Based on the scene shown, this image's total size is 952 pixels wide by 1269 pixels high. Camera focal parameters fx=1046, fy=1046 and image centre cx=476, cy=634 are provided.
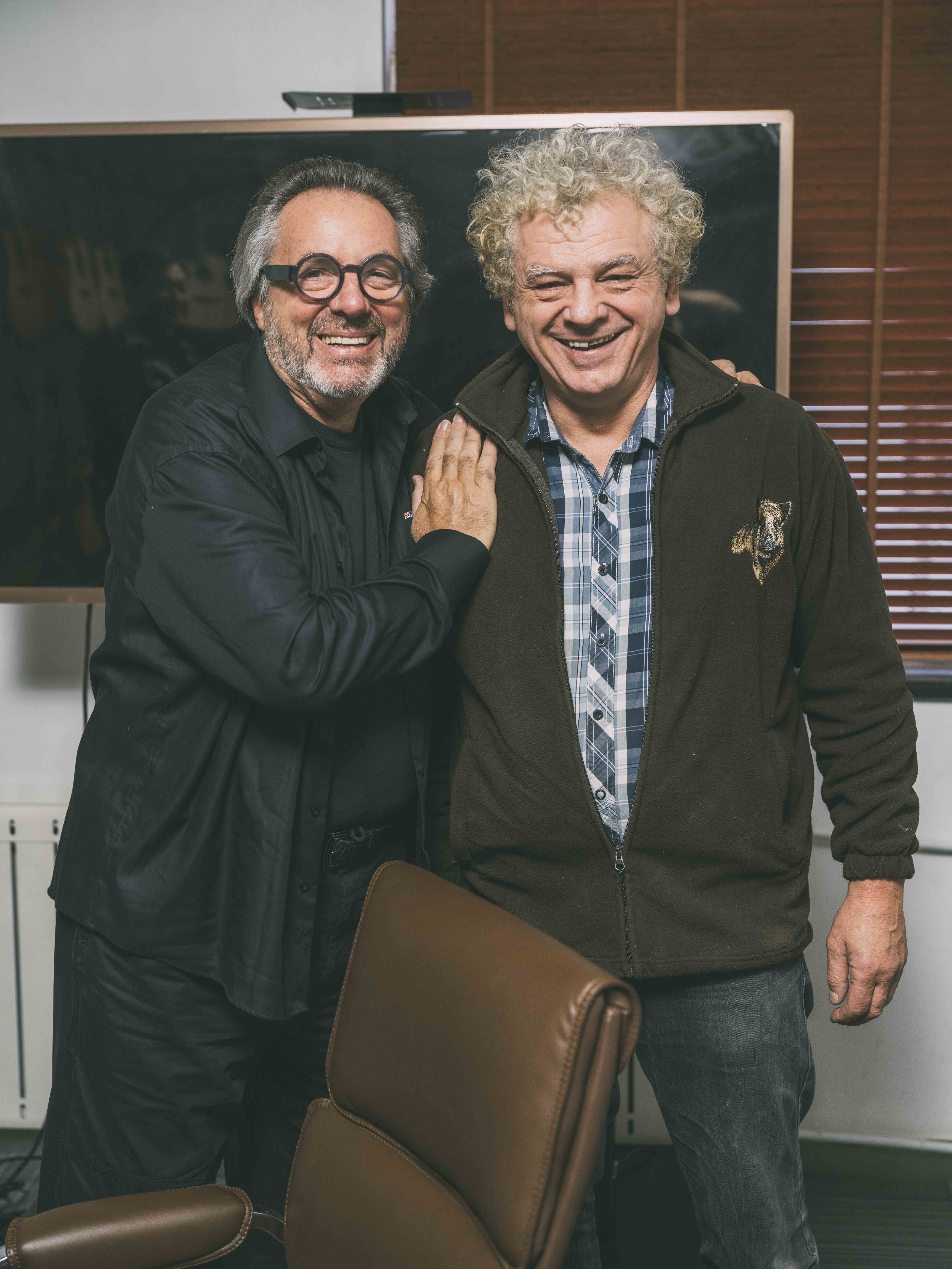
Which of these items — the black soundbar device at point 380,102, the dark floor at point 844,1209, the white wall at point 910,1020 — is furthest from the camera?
the white wall at point 910,1020

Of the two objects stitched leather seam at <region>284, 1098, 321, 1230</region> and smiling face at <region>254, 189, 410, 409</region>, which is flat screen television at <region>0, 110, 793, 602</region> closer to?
smiling face at <region>254, 189, 410, 409</region>

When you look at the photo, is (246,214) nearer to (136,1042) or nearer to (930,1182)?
(136,1042)

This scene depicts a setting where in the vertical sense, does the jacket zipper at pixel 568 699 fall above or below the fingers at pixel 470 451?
below

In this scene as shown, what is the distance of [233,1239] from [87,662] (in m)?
1.46

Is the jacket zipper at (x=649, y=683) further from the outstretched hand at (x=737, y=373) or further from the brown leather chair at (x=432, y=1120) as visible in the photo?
the brown leather chair at (x=432, y=1120)

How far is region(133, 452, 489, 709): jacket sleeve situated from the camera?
1.24 m

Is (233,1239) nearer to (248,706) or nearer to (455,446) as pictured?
(248,706)

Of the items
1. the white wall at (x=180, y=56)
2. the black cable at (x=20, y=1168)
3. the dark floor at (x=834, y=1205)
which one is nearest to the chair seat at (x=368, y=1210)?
the dark floor at (x=834, y=1205)

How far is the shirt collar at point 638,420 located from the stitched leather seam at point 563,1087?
0.71m

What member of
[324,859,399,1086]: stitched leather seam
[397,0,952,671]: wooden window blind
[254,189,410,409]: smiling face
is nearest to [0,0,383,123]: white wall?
[397,0,952,671]: wooden window blind

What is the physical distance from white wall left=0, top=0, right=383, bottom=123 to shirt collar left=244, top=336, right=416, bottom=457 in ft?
3.18

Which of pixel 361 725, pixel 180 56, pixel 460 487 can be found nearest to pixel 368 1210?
pixel 361 725

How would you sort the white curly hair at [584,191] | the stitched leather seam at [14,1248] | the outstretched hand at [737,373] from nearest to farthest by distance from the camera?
the stitched leather seam at [14,1248]
the white curly hair at [584,191]
the outstretched hand at [737,373]

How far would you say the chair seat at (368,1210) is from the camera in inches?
39.0
